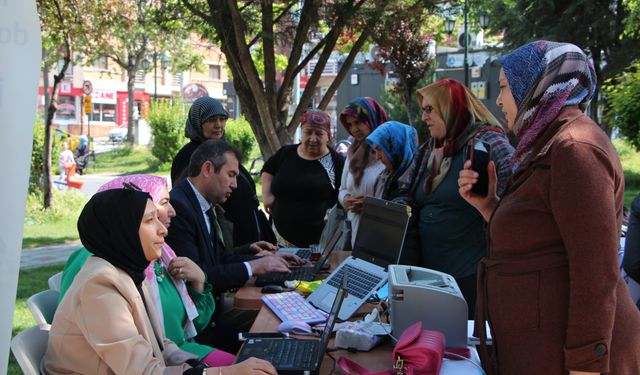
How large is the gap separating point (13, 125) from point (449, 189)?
7.07 feet

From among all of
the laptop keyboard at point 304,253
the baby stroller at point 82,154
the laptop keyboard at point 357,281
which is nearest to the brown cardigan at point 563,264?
the laptop keyboard at point 357,281

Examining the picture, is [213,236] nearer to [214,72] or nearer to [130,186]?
[130,186]

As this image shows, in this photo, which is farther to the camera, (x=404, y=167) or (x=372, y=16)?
(x=372, y=16)

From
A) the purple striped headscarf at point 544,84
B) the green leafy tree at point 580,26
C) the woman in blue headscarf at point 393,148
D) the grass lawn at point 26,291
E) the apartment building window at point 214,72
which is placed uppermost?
the apartment building window at point 214,72

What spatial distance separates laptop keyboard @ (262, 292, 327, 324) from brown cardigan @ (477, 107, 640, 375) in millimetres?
874

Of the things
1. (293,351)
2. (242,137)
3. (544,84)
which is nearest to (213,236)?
(293,351)

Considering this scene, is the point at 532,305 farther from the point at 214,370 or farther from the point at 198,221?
the point at 198,221

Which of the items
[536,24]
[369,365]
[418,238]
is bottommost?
[369,365]

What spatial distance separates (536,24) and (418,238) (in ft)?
54.5

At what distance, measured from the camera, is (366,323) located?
8.23 ft

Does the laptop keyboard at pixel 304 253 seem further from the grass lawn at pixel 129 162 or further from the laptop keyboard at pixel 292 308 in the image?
the grass lawn at pixel 129 162

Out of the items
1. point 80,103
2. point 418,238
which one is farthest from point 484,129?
point 80,103

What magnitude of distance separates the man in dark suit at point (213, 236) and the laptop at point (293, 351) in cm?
101

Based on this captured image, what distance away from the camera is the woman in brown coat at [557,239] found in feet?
5.78
